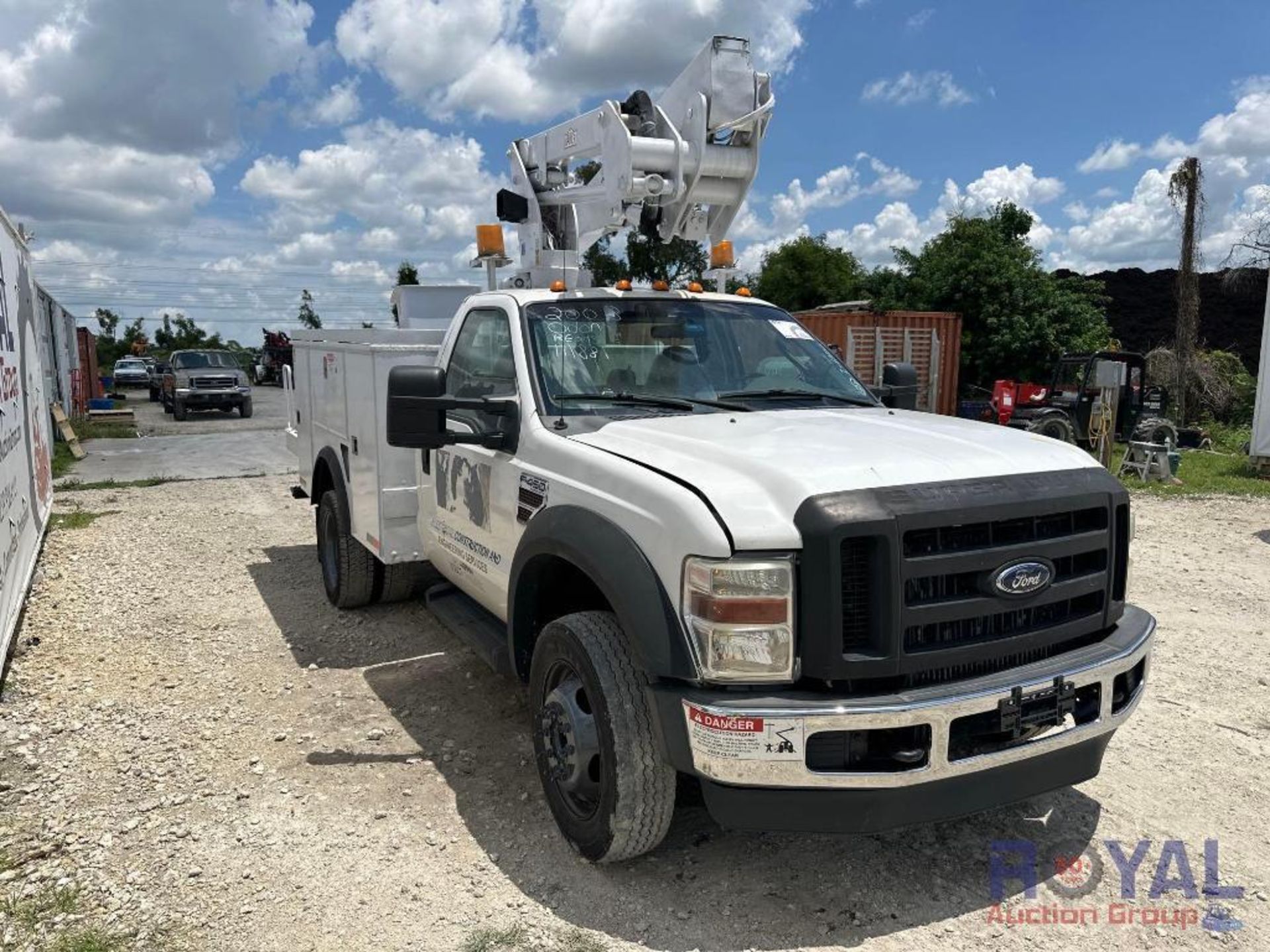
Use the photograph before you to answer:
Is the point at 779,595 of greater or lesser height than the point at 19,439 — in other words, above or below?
below

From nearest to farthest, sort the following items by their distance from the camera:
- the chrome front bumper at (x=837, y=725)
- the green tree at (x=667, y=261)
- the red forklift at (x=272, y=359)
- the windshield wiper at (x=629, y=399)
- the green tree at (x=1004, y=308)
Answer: the chrome front bumper at (x=837, y=725)
the windshield wiper at (x=629, y=399)
the green tree at (x=667, y=261)
the green tree at (x=1004, y=308)
the red forklift at (x=272, y=359)

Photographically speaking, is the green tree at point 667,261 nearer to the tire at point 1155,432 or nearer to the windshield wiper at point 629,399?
the windshield wiper at point 629,399

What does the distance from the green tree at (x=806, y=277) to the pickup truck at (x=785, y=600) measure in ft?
99.1

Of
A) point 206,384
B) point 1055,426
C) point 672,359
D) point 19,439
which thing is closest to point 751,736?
point 672,359

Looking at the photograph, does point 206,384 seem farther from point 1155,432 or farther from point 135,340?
point 135,340

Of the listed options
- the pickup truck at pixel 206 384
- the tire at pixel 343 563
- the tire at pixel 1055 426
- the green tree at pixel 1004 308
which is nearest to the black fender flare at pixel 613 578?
the tire at pixel 343 563

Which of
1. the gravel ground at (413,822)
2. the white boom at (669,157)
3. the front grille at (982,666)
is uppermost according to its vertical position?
the white boom at (669,157)

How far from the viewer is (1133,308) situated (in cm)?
3341

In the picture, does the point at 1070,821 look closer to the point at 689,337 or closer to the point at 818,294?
the point at 689,337

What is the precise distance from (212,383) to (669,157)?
72.6 ft

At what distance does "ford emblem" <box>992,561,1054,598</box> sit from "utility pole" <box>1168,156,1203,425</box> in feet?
67.4

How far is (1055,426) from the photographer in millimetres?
15375

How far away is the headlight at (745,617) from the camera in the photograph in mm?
2678

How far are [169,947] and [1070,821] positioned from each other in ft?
10.5
